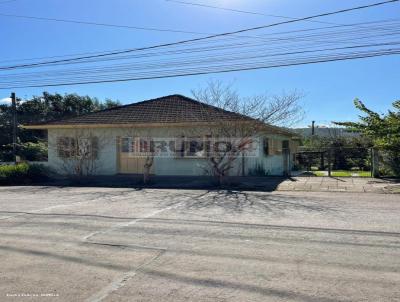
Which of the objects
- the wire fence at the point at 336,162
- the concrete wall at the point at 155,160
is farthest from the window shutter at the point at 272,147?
the wire fence at the point at 336,162

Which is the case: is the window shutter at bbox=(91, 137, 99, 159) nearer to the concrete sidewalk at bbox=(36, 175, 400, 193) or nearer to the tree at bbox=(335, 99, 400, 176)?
the concrete sidewalk at bbox=(36, 175, 400, 193)

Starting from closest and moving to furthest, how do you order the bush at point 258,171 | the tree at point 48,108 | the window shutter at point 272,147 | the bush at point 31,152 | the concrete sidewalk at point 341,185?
1. the concrete sidewalk at point 341,185
2. the bush at point 258,171
3. the window shutter at point 272,147
4. the bush at point 31,152
5. the tree at point 48,108

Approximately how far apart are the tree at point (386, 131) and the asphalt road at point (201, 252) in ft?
22.9

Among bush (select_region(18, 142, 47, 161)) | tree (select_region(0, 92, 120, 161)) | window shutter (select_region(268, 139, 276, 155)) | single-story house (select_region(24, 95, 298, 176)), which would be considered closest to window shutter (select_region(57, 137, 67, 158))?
single-story house (select_region(24, 95, 298, 176))

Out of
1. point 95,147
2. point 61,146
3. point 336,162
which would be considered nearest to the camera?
point 95,147

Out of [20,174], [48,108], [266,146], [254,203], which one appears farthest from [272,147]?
[48,108]

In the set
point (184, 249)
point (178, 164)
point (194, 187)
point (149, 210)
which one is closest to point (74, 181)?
point (178, 164)

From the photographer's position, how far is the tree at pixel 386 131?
17.6m

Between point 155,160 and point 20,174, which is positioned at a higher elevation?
point 155,160

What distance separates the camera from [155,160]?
20500 mm

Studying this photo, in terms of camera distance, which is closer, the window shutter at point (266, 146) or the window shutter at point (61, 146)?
the window shutter at point (266, 146)

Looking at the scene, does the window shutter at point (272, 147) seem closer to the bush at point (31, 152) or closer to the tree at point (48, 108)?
the bush at point (31, 152)

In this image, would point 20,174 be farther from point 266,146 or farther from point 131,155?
point 266,146

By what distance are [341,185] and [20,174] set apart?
13.7 m
